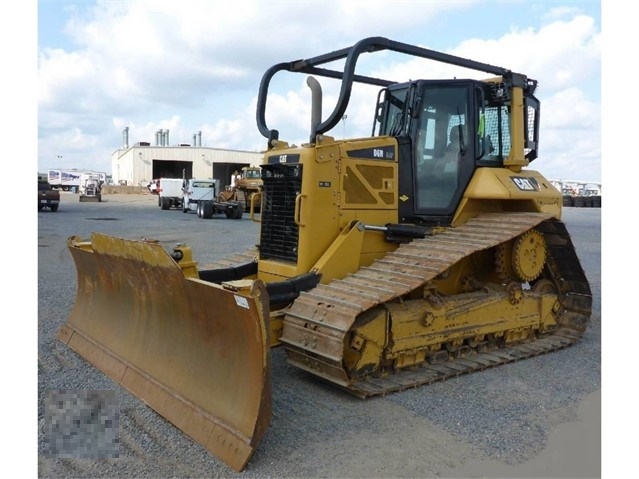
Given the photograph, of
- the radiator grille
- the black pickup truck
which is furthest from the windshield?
the radiator grille

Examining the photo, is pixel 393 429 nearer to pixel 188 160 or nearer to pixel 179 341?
pixel 179 341

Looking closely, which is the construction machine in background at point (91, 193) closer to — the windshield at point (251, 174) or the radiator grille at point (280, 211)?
the windshield at point (251, 174)

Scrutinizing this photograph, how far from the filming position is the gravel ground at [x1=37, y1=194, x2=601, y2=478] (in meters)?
3.80

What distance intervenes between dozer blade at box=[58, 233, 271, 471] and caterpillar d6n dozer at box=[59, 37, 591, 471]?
16 mm

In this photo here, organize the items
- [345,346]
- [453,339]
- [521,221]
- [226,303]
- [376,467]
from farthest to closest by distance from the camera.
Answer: [521,221] < [453,339] < [345,346] < [226,303] < [376,467]

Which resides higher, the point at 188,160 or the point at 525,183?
the point at 188,160

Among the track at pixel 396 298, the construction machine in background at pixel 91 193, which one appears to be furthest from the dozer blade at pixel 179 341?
the construction machine in background at pixel 91 193

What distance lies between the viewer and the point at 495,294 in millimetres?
6395

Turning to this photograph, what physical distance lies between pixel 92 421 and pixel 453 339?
3.44 metres

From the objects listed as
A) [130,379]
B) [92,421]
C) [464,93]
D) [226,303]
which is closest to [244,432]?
[226,303]

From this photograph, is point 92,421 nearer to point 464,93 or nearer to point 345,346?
point 345,346

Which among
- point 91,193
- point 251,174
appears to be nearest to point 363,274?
point 251,174

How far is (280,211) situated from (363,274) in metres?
1.27

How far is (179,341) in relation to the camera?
489 centimetres
